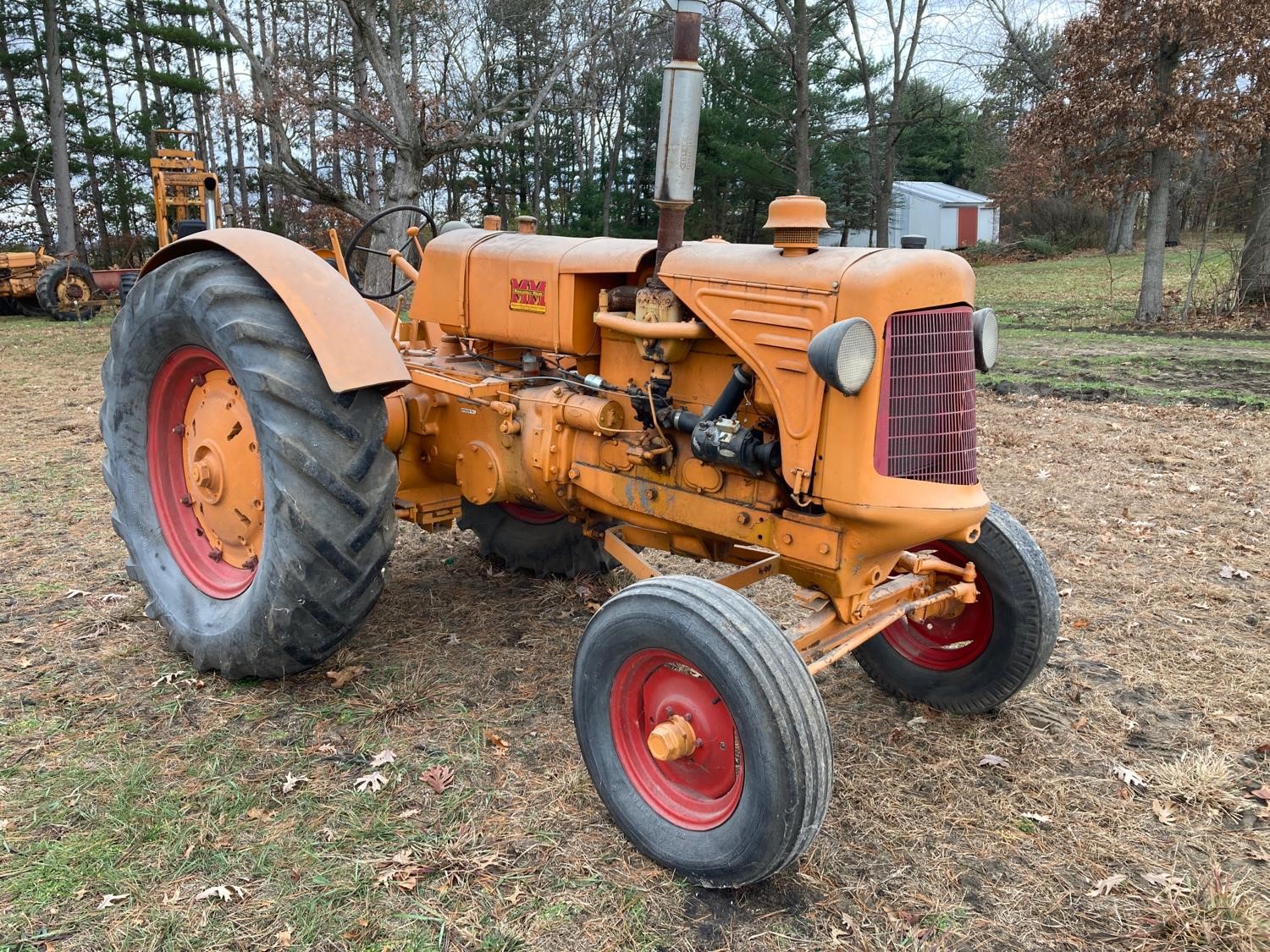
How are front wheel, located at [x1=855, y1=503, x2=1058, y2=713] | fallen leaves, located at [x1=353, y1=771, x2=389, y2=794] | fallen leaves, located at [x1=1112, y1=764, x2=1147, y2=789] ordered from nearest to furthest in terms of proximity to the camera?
1. fallen leaves, located at [x1=353, y1=771, x2=389, y2=794]
2. fallen leaves, located at [x1=1112, y1=764, x2=1147, y2=789]
3. front wheel, located at [x1=855, y1=503, x2=1058, y2=713]

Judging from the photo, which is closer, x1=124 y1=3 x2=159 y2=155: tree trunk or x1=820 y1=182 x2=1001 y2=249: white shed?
x1=124 y1=3 x2=159 y2=155: tree trunk

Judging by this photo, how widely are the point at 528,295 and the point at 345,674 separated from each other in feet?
5.14

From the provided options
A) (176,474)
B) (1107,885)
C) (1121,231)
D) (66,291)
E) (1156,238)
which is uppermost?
(1121,231)

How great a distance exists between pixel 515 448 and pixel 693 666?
1.29 m

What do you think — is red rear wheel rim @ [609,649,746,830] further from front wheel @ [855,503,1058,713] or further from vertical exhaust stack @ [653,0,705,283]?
vertical exhaust stack @ [653,0,705,283]

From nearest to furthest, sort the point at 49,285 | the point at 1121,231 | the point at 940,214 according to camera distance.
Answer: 1. the point at 49,285
2. the point at 1121,231
3. the point at 940,214

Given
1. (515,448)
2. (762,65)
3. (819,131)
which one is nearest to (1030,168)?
(819,131)

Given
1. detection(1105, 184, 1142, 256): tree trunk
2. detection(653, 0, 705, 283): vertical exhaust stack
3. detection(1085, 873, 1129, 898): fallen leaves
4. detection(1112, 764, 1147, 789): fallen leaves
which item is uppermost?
detection(1105, 184, 1142, 256): tree trunk

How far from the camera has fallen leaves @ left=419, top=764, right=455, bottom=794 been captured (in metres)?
2.75

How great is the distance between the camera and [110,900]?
88.6 inches

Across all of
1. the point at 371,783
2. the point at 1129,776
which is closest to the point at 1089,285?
the point at 1129,776

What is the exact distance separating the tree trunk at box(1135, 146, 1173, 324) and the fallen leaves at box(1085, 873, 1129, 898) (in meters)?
13.0

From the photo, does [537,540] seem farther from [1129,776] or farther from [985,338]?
[1129,776]

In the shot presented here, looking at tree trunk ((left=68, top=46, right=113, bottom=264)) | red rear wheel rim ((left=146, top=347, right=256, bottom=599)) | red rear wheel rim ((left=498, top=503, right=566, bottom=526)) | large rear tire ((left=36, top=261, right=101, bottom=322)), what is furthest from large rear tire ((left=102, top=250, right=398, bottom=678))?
tree trunk ((left=68, top=46, right=113, bottom=264))
